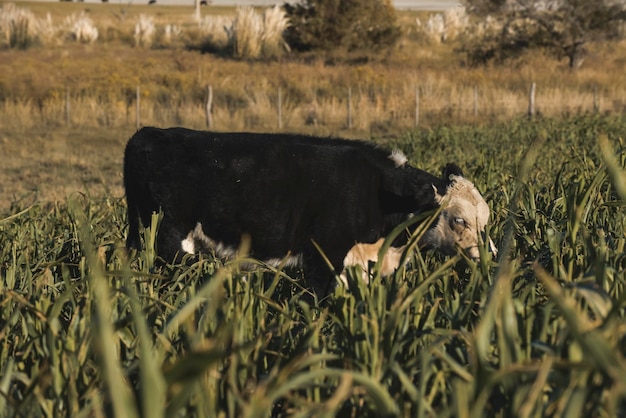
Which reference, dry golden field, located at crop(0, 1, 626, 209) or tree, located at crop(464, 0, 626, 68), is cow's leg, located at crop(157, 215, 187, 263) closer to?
dry golden field, located at crop(0, 1, 626, 209)

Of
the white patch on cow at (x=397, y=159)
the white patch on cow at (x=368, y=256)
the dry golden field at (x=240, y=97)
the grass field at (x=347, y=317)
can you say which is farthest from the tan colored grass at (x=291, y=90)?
the white patch on cow at (x=368, y=256)

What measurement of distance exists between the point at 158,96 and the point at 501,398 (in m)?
28.0

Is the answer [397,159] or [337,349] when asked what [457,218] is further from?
[337,349]

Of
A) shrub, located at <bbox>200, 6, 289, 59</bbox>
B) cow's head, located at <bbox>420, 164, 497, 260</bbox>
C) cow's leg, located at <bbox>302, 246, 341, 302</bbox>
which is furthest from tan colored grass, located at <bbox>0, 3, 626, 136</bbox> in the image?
cow's leg, located at <bbox>302, 246, 341, 302</bbox>

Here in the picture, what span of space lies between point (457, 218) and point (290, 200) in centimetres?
97

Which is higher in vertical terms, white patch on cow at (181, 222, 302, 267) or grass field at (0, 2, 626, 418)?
grass field at (0, 2, 626, 418)

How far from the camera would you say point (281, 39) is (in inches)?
1724

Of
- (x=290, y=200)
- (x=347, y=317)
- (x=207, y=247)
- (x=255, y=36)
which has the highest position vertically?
(x=347, y=317)

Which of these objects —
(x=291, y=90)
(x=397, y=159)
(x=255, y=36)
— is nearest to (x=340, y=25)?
(x=255, y=36)

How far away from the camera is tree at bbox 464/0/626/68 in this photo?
125ft

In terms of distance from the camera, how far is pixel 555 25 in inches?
1590

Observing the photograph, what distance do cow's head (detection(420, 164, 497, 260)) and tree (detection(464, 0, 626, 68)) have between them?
112 feet

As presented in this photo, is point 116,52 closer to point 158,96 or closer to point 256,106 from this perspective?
point 158,96

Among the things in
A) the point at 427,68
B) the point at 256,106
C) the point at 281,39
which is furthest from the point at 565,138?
the point at 281,39
